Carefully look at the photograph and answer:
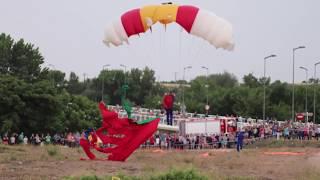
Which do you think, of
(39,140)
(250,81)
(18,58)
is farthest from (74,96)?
(250,81)

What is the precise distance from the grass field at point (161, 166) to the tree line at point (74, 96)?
1627 cm

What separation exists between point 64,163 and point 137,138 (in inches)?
150

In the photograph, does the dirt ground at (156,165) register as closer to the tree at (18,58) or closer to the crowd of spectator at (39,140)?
the crowd of spectator at (39,140)

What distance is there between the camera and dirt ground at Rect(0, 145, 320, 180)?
24484 mm

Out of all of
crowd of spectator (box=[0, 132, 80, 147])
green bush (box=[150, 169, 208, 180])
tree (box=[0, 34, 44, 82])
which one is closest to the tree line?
tree (box=[0, 34, 44, 82])

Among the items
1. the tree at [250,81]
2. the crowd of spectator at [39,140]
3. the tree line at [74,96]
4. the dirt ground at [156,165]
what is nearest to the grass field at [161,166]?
the dirt ground at [156,165]

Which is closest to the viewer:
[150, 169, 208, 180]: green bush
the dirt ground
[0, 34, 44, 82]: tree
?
[150, 169, 208, 180]: green bush

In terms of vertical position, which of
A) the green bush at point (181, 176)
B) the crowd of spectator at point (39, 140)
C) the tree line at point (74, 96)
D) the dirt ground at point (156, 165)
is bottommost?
the dirt ground at point (156, 165)

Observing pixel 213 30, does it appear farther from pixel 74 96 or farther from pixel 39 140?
pixel 74 96

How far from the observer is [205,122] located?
4825cm

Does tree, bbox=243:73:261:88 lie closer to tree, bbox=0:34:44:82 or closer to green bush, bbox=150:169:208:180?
tree, bbox=0:34:44:82

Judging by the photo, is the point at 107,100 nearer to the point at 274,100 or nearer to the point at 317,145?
the point at 274,100

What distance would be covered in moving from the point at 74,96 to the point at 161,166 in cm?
4769

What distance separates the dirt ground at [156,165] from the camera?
2448 cm
